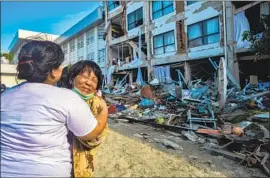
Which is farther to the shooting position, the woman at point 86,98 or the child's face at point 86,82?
the child's face at point 86,82

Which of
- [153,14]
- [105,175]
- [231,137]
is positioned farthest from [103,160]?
[153,14]

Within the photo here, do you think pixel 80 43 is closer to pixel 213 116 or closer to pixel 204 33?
pixel 204 33

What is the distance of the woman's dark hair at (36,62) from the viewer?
5.23 ft

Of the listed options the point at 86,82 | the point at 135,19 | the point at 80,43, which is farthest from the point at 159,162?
the point at 80,43

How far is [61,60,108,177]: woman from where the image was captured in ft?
5.86

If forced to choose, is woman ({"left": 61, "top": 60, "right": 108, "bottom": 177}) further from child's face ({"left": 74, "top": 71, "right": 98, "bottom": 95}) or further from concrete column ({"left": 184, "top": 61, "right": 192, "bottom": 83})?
concrete column ({"left": 184, "top": 61, "right": 192, "bottom": 83})

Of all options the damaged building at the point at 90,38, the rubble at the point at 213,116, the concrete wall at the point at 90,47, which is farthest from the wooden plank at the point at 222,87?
the concrete wall at the point at 90,47

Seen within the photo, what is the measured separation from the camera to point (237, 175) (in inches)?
196

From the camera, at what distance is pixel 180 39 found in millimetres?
19094

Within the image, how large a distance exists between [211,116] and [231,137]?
9.63 ft

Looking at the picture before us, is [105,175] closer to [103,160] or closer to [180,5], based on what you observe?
[103,160]

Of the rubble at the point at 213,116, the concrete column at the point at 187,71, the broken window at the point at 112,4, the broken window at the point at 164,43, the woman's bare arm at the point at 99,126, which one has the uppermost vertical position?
the broken window at the point at 112,4

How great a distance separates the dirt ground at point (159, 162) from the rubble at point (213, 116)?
30cm

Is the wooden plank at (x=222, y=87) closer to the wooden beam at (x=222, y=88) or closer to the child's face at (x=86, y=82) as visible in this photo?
the wooden beam at (x=222, y=88)
